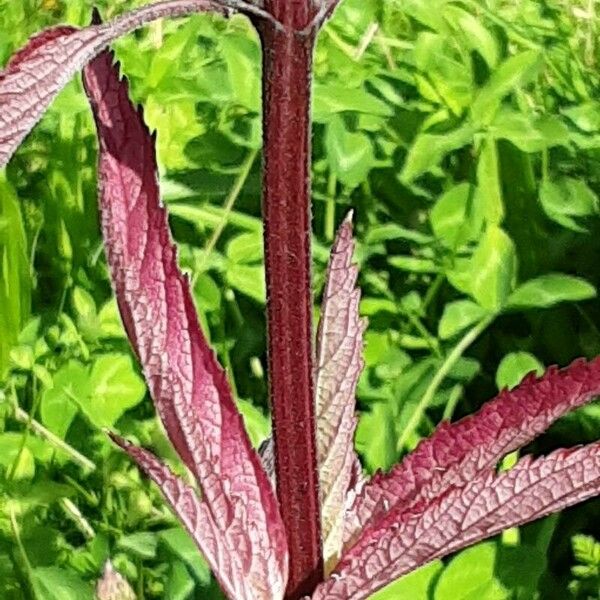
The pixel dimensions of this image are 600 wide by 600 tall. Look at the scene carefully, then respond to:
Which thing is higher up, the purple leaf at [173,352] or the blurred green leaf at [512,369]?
the purple leaf at [173,352]

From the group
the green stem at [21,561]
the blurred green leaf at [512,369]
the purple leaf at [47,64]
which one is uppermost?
the purple leaf at [47,64]

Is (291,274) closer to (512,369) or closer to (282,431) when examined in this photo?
(282,431)

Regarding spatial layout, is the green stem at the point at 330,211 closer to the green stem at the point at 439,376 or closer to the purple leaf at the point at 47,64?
the green stem at the point at 439,376

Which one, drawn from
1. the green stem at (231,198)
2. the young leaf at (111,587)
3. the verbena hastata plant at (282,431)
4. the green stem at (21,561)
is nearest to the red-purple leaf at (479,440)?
the verbena hastata plant at (282,431)

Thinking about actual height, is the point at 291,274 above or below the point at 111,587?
above

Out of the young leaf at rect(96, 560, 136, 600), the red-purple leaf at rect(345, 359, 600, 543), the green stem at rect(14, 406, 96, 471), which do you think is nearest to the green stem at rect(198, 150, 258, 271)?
the green stem at rect(14, 406, 96, 471)

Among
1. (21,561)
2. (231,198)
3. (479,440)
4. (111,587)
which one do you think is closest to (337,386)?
(479,440)
